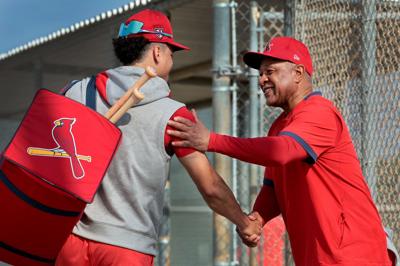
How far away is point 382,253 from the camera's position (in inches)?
166

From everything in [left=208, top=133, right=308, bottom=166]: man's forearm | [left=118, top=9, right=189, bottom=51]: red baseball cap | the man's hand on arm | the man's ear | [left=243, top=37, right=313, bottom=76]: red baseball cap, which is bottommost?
[left=208, top=133, right=308, bottom=166]: man's forearm

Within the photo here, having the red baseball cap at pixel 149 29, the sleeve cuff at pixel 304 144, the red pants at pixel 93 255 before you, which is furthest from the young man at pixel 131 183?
the sleeve cuff at pixel 304 144

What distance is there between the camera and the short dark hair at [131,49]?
14.0 ft

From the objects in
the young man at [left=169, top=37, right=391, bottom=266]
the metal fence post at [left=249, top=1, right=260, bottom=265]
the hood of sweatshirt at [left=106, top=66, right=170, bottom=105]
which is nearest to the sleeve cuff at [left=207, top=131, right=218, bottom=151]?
the young man at [left=169, top=37, right=391, bottom=266]

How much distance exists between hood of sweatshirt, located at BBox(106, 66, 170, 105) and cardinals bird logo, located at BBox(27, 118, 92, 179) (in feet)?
0.99

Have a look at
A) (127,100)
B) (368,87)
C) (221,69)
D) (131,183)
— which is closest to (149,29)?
(127,100)

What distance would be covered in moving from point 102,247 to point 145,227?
20 cm

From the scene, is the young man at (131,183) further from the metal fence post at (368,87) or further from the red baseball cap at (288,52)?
the metal fence post at (368,87)

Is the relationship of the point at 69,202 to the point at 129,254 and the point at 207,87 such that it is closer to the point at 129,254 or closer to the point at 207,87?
the point at 129,254

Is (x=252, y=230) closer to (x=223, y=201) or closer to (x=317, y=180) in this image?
(x=223, y=201)

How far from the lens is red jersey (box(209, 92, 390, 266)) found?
4082 millimetres

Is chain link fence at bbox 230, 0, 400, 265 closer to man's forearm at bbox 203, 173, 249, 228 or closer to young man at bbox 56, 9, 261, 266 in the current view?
man's forearm at bbox 203, 173, 249, 228

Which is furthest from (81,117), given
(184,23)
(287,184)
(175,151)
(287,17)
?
(184,23)

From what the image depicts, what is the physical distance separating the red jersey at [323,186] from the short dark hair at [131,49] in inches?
20.2
